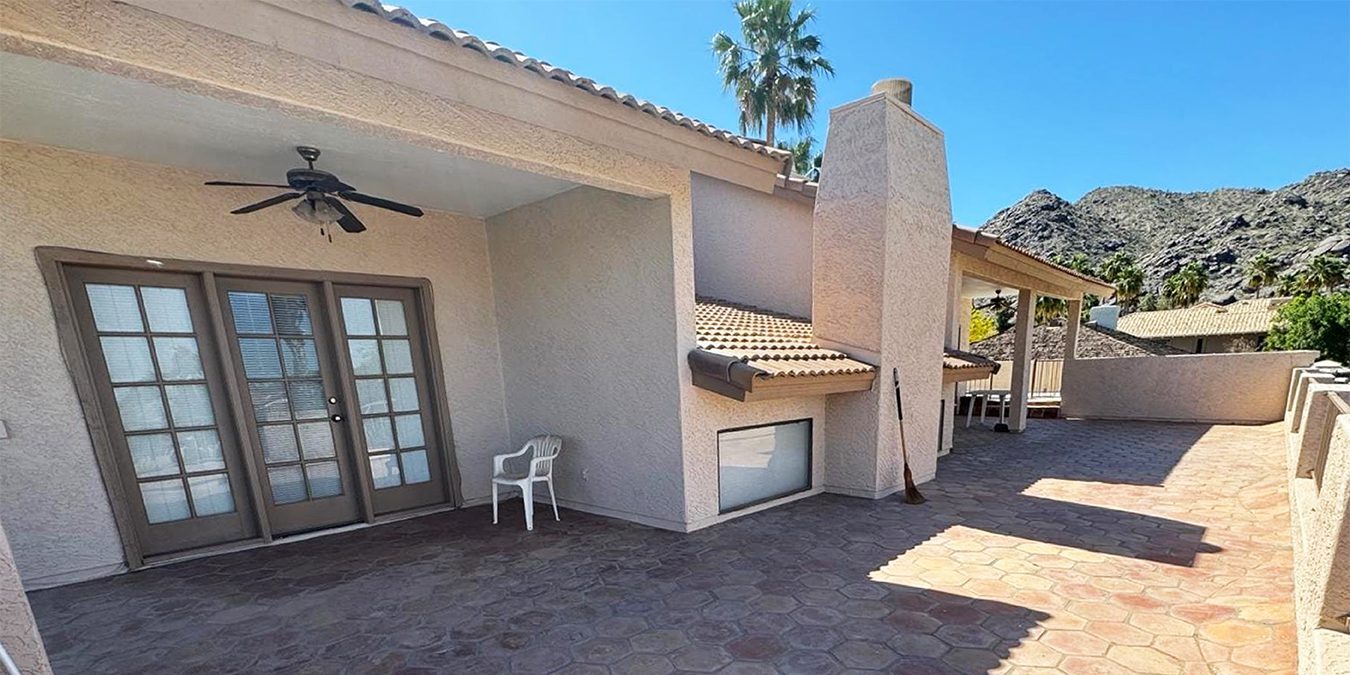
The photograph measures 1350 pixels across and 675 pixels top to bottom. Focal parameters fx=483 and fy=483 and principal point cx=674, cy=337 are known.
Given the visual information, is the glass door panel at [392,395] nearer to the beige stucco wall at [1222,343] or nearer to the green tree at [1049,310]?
the green tree at [1049,310]

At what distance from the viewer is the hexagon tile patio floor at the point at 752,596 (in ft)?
10.3

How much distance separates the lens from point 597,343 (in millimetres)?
5652

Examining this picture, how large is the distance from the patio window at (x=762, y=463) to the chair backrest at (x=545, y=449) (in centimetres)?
198

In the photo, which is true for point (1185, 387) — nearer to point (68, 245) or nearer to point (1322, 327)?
point (68, 245)

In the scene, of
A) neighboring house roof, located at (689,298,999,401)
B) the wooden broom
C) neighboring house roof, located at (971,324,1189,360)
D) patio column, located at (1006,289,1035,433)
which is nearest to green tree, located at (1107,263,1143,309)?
neighboring house roof, located at (971,324,1189,360)

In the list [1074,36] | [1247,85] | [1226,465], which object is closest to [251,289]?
[1226,465]

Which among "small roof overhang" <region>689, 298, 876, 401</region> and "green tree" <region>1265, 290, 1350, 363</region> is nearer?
"small roof overhang" <region>689, 298, 876, 401</region>

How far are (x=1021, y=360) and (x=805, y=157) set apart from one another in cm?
1253

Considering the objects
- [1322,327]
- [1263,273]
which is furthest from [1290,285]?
[1322,327]

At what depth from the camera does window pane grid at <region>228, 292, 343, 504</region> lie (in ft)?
16.8

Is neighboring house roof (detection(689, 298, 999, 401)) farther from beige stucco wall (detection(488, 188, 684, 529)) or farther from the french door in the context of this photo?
the french door

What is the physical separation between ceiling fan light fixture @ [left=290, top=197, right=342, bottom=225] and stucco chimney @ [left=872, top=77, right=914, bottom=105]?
21.3 feet

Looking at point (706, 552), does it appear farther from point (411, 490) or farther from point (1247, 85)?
point (1247, 85)

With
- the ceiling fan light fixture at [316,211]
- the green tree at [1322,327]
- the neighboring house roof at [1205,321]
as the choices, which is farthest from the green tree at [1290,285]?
the ceiling fan light fixture at [316,211]
